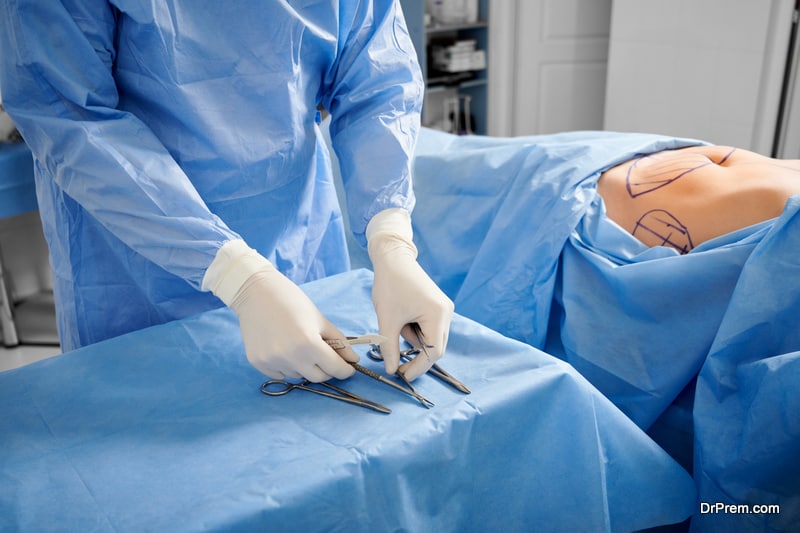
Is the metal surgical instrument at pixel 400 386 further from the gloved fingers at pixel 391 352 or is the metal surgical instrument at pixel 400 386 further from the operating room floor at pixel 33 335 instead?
the operating room floor at pixel 33 335

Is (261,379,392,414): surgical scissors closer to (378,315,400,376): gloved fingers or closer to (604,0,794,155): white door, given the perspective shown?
(378,315,400,376): gloved fingers

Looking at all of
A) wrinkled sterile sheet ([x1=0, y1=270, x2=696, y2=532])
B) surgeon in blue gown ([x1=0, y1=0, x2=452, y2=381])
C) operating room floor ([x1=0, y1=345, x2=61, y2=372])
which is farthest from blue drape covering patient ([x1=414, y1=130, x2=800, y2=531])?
operating room floor ([x1=0, y1=345, x2=61, y2=372])

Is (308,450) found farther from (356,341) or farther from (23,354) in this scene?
(23,354)

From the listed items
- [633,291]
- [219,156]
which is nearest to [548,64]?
[633,291]

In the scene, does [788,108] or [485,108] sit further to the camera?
[485,108]

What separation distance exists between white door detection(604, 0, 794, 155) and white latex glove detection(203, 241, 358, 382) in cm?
263

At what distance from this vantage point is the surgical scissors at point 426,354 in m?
0.89

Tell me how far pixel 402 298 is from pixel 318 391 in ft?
0.59

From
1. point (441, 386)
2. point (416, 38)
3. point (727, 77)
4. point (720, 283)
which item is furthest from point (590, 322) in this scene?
point (416, 38)

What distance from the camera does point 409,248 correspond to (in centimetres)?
109

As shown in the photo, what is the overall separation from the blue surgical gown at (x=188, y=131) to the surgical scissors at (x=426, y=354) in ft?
0.80

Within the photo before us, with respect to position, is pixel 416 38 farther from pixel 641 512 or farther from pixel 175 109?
pixel 641 512

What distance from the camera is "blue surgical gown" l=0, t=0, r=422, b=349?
3.13 ft

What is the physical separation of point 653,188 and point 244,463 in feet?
3.72
